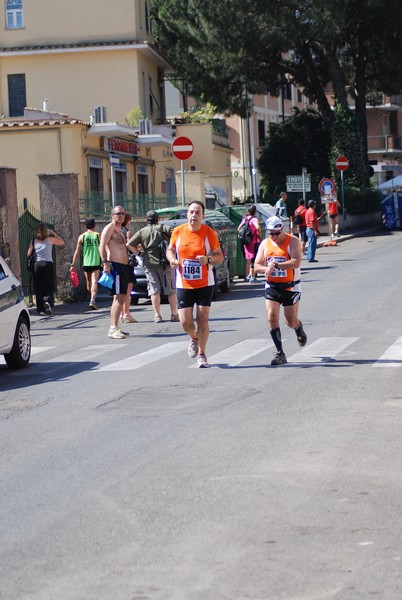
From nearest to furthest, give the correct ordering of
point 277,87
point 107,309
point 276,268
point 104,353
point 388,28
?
point 276,268, point 104,353, point 107,309, point 388,28, point 277,87

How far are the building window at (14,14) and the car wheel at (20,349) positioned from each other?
112 ft

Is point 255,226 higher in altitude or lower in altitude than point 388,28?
lower

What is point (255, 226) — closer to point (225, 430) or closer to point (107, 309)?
point (107, 309)

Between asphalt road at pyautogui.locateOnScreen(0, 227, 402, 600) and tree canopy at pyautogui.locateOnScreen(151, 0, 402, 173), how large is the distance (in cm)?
3621

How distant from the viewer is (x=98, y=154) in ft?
125

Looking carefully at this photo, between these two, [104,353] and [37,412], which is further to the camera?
[104,353]

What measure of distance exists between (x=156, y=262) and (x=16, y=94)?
101ft

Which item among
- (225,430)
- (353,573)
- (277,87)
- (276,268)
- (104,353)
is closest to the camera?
(353,573)

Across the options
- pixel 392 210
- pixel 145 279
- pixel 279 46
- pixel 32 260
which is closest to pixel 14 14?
pixel 279 46

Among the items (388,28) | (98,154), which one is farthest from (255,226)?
(388,28)

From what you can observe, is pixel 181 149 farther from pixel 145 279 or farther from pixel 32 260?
pixel 32 260

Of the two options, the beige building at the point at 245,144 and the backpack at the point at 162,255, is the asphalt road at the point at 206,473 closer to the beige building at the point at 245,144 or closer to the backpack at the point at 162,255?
the backpack at the point at 162,255

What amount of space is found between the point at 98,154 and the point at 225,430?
95.3 ft

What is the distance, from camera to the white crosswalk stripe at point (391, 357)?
43.4 ft
